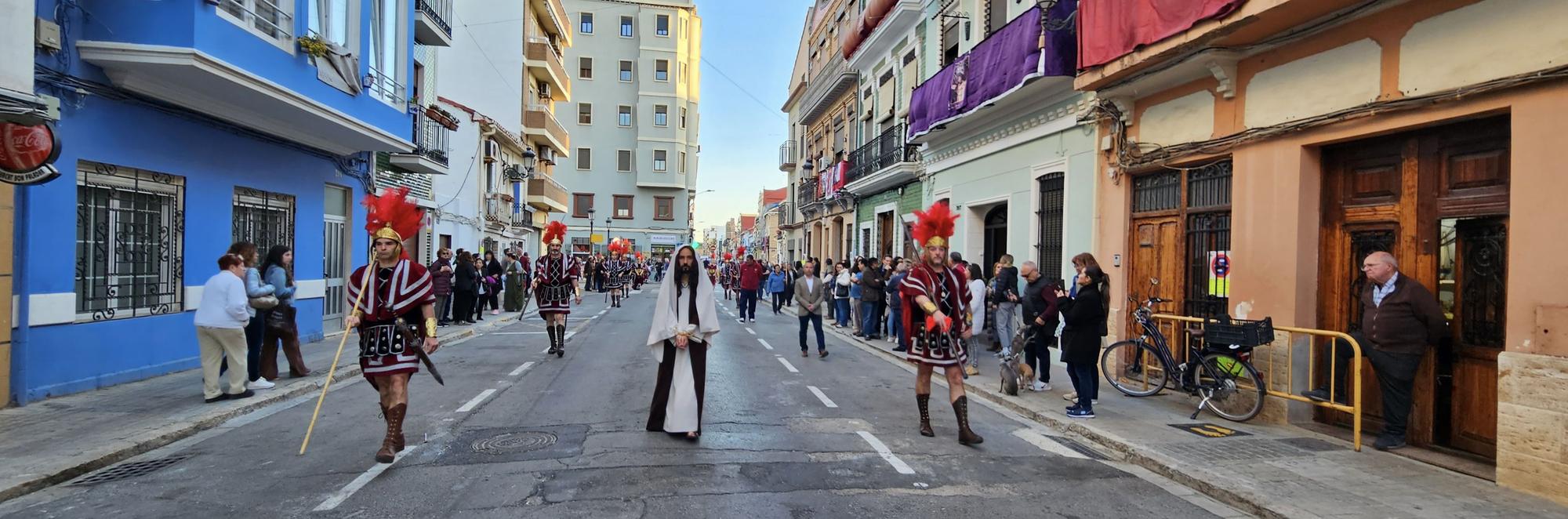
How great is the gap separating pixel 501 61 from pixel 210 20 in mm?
25131

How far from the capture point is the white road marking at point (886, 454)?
227 inches

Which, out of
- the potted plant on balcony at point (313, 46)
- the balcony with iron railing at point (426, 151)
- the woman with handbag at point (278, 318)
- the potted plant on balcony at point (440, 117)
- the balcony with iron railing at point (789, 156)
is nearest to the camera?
the woman with handbag at point (278, 318)

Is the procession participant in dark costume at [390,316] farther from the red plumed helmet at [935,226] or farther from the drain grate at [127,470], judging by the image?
the red plumed helmet at [935,226]

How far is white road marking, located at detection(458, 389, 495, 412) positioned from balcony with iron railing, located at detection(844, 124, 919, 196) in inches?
487

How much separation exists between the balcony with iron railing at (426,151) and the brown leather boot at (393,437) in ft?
37.2

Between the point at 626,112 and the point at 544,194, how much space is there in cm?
1986

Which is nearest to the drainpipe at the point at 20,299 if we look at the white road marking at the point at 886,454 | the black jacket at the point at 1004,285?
the white road marking at the point at 886,454

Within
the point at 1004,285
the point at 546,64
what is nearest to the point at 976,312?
the point at 1004,285

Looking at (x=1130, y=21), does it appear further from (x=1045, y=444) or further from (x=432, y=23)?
(x=432, y=23)

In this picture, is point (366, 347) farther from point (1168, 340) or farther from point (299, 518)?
point (1168, 340)

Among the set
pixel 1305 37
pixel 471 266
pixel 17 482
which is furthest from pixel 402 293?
pixel 471 266

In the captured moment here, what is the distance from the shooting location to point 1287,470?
5.84 metres

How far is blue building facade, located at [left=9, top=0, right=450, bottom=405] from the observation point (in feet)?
26.0

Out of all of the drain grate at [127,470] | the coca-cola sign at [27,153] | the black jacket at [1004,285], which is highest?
the coca-cola sign at [27,153]
